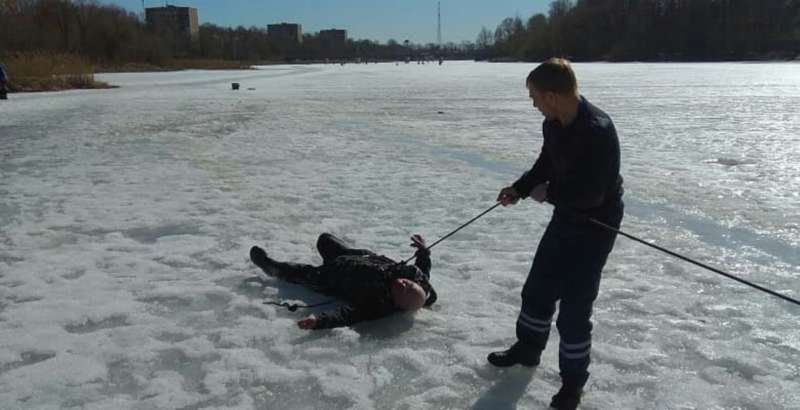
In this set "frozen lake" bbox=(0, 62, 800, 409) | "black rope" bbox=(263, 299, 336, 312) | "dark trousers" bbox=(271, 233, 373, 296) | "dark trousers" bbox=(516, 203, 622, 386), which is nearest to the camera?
"dark trousers" bbox=(516, 203, 622, 386)

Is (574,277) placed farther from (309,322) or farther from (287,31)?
(287,31)

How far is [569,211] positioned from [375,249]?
276cm

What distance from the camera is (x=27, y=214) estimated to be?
6.46 meters

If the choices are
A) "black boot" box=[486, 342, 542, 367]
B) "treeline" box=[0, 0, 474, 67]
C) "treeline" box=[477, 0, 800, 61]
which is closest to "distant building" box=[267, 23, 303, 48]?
"treeline" box=[0, 0, 474, 67]

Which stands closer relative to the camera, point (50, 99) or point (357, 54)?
point (50, 99)

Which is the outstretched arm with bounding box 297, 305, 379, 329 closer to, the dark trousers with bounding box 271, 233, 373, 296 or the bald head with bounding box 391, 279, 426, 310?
the bald head with bounding box 391, 279, 426, 310

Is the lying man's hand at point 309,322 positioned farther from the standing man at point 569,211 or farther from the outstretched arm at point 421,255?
the standing man at point 569,211

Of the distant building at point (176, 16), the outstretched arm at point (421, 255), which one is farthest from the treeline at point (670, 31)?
the outstretched arm at point (421, 255)

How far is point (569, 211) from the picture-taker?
109 inches

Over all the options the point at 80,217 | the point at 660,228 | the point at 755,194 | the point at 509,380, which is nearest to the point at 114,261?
the point at 80,217

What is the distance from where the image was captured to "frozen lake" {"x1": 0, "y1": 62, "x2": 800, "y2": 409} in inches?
123

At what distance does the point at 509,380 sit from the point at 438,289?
1.33 meters

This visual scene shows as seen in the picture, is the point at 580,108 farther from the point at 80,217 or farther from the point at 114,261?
the point at 80,217

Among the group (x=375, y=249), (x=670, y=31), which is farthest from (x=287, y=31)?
(x=375, y=249)
